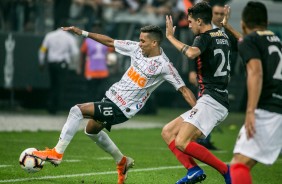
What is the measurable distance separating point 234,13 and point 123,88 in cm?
1570

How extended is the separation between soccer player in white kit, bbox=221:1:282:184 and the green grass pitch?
3220 mm

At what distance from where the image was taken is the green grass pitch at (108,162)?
12.0m

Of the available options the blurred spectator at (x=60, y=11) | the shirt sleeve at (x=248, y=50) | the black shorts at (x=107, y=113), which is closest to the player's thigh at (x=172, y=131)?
the black shorts at (x=107, y=113)

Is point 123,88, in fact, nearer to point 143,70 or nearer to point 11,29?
point 143,70

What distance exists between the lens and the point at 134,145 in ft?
54.9

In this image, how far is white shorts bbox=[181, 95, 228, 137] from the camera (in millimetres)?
10922

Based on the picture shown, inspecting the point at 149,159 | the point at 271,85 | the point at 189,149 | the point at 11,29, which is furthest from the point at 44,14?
the point at 271,85

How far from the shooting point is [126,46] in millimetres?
12023

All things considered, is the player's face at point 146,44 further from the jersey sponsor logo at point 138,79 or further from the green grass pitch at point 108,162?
the green grass pitch at point 108,162

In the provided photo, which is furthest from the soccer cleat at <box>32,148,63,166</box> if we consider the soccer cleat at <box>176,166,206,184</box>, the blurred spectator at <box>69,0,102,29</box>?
the blurred spectator at <box>69,0,102,29</box>

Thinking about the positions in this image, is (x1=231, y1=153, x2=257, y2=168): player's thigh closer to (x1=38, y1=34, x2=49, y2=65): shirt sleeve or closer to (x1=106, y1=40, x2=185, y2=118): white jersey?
(x1=106, y1=40, x2=185, y2=118): white jersey

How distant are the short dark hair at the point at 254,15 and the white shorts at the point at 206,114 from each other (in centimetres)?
231

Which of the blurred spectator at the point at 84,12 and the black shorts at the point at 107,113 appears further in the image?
the blurred spectator at the point at 84,12

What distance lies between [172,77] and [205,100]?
63 cm
